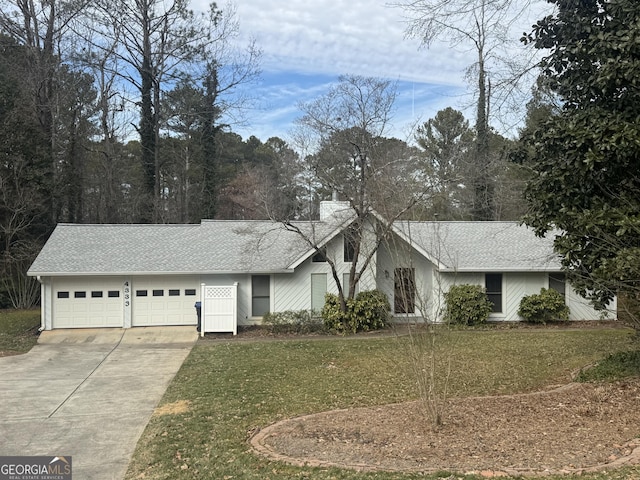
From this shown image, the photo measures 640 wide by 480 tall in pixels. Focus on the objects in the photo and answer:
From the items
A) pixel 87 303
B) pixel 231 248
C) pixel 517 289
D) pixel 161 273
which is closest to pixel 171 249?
pixel 161 273

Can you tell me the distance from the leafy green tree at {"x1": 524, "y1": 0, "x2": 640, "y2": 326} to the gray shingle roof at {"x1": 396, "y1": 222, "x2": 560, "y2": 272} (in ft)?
26.2

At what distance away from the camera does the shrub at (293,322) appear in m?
17.4

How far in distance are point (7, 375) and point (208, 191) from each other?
2198 cm

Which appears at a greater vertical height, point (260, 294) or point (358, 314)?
point (260, 294)

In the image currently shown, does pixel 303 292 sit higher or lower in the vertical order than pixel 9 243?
lower

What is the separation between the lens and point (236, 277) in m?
18.5

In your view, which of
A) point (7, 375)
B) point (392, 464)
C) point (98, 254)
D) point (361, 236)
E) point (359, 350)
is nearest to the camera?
point (392, 464)

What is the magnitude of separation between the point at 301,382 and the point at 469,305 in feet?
31.3

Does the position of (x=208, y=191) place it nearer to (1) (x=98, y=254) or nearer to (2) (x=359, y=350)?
(1) (x=98, y=254)

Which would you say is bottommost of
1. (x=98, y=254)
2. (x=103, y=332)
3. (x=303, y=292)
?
(x=103, y=332)

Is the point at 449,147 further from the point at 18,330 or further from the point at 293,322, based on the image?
the point at 18,330

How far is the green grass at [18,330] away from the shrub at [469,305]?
13555 mm

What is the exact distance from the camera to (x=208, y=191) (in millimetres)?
32844

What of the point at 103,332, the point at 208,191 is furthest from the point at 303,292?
the point at 208,191
